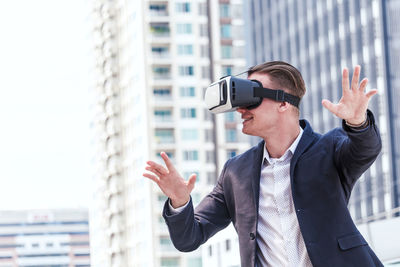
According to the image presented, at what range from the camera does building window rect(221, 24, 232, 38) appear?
256ft

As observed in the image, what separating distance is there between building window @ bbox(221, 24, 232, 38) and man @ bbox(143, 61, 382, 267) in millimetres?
74693

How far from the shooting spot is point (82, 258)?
166 m

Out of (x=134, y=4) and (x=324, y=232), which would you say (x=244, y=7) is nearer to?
(x=134, y=4)

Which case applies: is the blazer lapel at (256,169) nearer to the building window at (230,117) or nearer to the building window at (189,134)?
the building window at (189,134)

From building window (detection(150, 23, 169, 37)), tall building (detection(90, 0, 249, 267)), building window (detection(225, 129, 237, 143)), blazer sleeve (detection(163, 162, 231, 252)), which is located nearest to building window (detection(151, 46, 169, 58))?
tall building (detection(90, 0, 249, 267))

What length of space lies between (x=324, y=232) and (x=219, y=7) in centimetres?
7584

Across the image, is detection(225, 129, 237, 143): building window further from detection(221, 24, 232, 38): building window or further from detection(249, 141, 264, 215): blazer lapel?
detection(249, 141, 264, 215): blazer lapel

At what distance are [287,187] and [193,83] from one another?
73.4 m

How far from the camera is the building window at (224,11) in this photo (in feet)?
257

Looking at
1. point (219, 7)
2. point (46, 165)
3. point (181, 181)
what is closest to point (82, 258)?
point (46, 165)

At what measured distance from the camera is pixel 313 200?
3.39 metres

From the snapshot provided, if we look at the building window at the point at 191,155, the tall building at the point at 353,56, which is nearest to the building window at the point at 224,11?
the tall building at the point at 353,56

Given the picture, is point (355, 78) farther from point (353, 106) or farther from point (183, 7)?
point (183, 7)

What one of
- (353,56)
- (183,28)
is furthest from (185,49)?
(353,56)
